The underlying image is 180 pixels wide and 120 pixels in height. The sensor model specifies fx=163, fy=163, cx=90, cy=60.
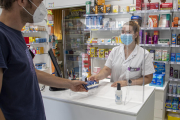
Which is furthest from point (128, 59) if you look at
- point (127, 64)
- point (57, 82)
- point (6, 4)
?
point (6, 4)

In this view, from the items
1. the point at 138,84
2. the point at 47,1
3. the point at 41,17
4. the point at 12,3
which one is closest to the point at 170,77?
the point at 138,84

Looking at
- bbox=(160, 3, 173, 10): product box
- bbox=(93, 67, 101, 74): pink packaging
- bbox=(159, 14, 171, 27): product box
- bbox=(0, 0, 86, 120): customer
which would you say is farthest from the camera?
bbox=(159, 14, 171, 27): product box

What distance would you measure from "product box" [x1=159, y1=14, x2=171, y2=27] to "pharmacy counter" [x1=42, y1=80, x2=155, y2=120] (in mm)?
2360

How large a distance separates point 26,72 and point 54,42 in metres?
4.95

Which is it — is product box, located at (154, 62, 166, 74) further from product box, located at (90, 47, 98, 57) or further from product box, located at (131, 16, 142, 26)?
product box, located at (131, 16, 142, 26)

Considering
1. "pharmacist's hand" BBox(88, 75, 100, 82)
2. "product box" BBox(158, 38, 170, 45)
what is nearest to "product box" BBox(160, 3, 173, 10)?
"product box" BBox(158, 38, 170, 45)

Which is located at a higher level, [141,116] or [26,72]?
[26,72]

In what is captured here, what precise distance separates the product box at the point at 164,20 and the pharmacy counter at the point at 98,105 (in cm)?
236

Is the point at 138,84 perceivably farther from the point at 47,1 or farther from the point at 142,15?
the point at 47,1

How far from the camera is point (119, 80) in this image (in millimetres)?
1596

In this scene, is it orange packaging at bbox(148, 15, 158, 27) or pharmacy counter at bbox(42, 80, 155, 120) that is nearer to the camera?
pharmacy counter at bbox(42, 80, 155, 120)

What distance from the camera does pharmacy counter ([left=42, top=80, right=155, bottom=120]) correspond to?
1355 mm

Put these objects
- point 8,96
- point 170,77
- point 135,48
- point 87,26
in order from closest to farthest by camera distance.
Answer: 1. point 8,96
2. point 135,48
3. point 87,26
4. point 170,77

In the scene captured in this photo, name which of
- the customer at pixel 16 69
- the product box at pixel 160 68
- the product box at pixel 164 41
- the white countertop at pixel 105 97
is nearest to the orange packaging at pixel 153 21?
the product box at pixel 164 41
